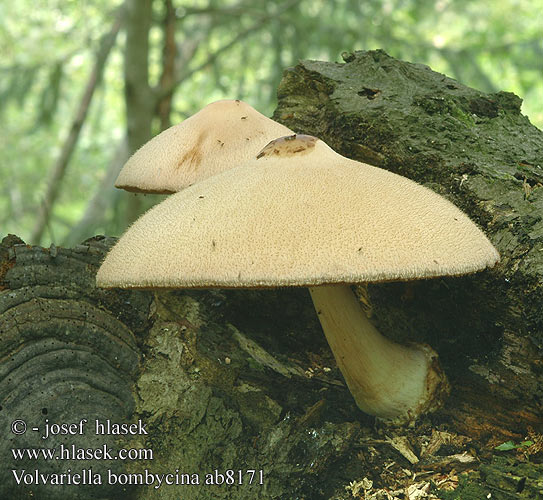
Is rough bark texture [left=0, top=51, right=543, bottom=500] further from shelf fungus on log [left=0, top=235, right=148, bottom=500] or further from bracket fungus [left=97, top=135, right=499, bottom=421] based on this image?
bracket fungus [left=97, top=135, right=499, bottom=421]

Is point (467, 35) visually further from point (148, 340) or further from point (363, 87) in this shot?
point (148, 340)

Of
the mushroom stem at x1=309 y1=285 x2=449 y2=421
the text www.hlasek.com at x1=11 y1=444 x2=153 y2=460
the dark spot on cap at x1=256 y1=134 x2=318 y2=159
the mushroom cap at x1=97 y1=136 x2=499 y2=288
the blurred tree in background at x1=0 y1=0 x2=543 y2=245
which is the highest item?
the blurred tree in background at x1=0 y1=0 x2=543 y2=245

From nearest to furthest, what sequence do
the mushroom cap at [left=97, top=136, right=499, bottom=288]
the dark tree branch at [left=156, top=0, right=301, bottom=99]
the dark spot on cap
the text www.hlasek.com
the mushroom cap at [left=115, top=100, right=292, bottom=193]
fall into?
the mushroom cap at [left=97, top=136, right=499, bottom=288] → the text www.hlasek.com → the dark spot on cap → the mushroom cap at [left=115, top=100, right=292, bottom=193] → the dark tree branch at [left=156, top=0, right=301, bottom=99]

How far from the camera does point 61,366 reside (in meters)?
2.07

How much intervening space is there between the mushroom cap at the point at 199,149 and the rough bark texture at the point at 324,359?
15.9 inches

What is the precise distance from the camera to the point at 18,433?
1887 millimetres

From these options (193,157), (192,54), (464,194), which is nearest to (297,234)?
(464,194)

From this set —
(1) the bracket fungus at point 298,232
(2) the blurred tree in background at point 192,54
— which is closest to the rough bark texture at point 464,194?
(1) the bracket fungus at point 298,232

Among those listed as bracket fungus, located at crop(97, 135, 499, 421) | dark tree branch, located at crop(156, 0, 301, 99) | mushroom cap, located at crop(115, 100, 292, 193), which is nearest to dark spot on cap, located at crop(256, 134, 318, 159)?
bracket fungus, located at crop(97, 135, 499, 421)

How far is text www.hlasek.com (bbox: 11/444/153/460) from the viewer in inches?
73.5

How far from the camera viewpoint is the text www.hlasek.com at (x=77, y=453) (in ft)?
6.13

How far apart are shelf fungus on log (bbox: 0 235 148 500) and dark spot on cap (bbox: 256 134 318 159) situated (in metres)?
0.85

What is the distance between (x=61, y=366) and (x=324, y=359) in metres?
1.13

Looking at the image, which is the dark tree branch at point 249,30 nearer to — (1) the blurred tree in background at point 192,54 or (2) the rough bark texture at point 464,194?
(1) the blurred tree in background at point 192,54
